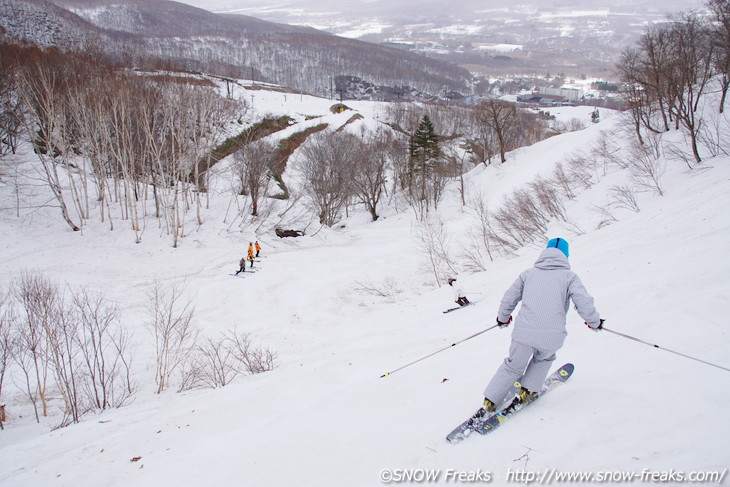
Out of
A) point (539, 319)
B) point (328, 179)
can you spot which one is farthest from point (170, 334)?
point (328, 179)

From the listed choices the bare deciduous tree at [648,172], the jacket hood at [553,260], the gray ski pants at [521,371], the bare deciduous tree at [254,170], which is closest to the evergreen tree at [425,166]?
the bare deciduous tree at [254,170]

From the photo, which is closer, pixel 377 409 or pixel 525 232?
pixel 377 409

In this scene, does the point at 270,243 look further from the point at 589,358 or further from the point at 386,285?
the point at 589,358

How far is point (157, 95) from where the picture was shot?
2772cm

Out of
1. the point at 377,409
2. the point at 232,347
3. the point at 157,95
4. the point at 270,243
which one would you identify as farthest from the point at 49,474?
the point at 157,95

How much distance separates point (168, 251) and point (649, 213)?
1049 inches

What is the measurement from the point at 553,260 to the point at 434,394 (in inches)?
111

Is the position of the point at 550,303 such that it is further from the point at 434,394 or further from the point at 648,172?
the point at 648,172

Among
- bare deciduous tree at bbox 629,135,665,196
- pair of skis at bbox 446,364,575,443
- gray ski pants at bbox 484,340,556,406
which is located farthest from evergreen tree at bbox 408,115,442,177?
pair of skis at bbox 446,364,575,443

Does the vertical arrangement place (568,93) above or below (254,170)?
above

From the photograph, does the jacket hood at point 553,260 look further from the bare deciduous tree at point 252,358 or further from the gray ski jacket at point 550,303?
the bare deciduous tree at point 252,358

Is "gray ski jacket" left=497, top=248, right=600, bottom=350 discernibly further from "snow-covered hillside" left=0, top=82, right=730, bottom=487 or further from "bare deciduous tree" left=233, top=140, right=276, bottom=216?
"bare deciduous tree" left=233, top=140, right=276, bottom=216

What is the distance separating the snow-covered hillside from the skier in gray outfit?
0.43 m

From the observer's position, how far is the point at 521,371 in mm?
4852
